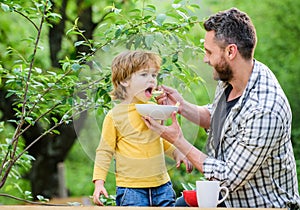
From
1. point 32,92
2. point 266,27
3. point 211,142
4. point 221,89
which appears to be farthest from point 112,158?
point 266,27

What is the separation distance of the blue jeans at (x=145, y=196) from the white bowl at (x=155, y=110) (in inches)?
11.5

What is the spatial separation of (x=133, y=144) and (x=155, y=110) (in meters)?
0.14

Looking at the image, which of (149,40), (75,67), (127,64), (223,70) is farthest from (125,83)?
(75,67)

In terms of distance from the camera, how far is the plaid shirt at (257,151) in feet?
7.86

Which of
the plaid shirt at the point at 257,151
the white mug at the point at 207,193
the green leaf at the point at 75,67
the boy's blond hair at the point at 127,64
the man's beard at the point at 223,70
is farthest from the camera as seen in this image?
the green leaf at the point at 75,67

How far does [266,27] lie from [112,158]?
5.76 meters

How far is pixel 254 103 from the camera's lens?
2.43 m

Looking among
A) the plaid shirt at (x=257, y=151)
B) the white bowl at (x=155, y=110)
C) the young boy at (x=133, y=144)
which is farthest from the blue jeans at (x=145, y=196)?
the white bowl at (x=155, y=110)

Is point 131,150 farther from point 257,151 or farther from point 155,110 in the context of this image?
point 257,151

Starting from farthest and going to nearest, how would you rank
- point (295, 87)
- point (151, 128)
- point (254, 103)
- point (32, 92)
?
point (295, 87) → point (32, 92) → point (254, 103) → point (151, 128)

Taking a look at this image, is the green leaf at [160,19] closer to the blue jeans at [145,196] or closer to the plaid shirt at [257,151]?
the plaid shirt at [257,151]

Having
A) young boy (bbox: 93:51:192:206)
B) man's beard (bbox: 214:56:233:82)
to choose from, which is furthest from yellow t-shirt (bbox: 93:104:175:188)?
man's beard (bbox: 214:56:233:82)

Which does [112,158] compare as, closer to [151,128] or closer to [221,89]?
[151,128]

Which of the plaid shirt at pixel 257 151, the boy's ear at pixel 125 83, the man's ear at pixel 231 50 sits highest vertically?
the man's ear at pixel 231 50
